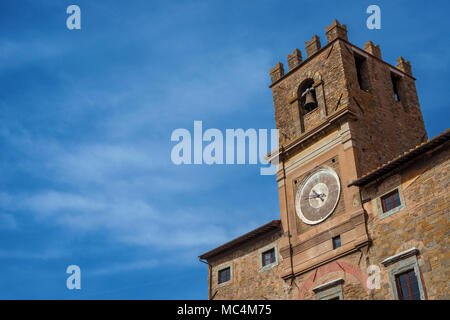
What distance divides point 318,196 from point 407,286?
634 centimetres

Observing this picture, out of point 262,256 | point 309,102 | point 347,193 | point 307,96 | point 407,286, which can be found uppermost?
point 307,96

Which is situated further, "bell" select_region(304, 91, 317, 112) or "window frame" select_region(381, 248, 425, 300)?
"bell" select_region(304, 91, 317, 112)

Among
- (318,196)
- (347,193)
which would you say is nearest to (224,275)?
(318,196)

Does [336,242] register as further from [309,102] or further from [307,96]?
[307,96]

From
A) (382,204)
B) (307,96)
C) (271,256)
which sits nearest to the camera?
(382,204)

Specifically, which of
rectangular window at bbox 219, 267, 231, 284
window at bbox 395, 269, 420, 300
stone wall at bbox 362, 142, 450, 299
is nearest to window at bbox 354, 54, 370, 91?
stone wall at bbox 362, 142, 450, 299

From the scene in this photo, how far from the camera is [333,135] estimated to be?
2530 cm

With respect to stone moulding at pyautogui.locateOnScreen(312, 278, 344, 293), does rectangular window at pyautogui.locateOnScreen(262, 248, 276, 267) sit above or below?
above

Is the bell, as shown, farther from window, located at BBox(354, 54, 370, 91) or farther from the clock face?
the clock face

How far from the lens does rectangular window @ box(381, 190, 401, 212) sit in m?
21.1

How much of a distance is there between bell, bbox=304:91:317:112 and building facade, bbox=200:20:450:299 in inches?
2.9

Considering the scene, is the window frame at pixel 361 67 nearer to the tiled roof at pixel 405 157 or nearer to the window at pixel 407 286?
the tiled roof at pixel 405 157
